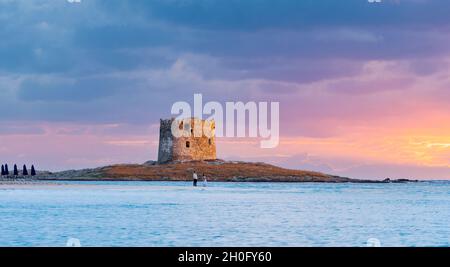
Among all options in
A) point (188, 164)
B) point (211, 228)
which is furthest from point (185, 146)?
point (211, 228)

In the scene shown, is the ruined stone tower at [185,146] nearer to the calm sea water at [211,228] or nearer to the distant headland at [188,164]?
the distant headland at [188,164]

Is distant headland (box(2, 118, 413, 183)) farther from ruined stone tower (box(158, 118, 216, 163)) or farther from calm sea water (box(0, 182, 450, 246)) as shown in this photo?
calm sea water (box(0, 182, 450, 246))

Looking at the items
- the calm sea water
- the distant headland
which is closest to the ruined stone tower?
the distant headland

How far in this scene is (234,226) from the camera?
19094 millimetres

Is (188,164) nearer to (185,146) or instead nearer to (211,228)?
(185,146)

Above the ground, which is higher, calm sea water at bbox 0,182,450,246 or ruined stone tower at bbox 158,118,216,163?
ruined stone tower at bbox 158,118,216,163

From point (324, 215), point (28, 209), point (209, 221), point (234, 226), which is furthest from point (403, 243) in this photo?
point (28, 209)

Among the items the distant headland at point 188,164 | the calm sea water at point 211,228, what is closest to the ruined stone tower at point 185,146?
the distant headland at point 188,164

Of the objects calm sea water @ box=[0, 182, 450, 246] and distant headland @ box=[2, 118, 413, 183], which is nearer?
calm sea water @ box=[0, 182, 450, 246]

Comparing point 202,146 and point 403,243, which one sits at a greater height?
point 202,146
